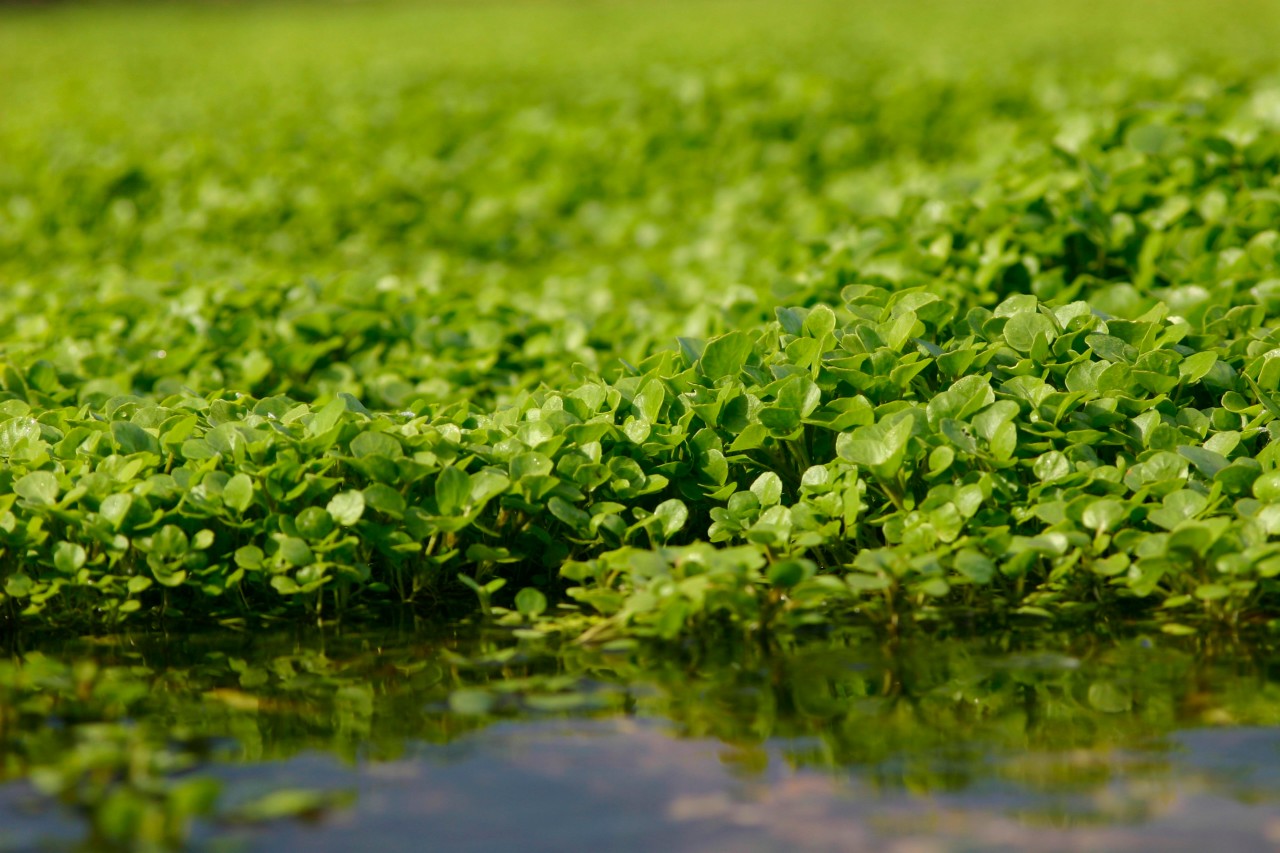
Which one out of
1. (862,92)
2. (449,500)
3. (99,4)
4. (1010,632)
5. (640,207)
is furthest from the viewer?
(99,4)

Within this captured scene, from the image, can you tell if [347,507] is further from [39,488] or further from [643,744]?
[643,744]

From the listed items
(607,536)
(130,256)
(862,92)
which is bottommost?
(607,536)

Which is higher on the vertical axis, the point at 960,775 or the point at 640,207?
the point at 640,207

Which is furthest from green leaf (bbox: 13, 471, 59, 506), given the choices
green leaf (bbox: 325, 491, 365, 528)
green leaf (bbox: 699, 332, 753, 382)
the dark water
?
green leaf (bbox: 699, 332, 753, 382)

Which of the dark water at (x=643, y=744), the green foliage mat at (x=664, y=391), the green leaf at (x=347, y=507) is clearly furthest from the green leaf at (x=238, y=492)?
the dark water at (x=643, y=744)

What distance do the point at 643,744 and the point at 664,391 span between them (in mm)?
1190

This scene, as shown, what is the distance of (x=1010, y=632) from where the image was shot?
2645 mm

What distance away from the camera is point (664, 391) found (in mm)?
3172

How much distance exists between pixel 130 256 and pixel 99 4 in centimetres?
2953

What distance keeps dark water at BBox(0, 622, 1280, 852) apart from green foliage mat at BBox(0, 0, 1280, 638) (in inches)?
6.5

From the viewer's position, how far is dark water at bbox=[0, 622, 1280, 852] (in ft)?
6.16

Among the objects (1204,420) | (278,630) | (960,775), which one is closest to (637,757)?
(960,775)

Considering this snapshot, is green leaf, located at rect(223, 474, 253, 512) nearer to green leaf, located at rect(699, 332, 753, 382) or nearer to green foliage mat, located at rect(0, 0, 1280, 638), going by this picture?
green foliage mat, located at rect(0, 0, 1280, 638)

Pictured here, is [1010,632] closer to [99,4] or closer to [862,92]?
[862,92]
